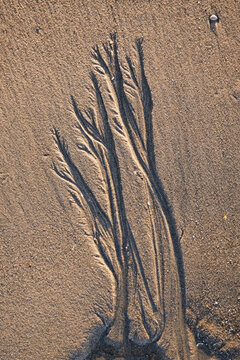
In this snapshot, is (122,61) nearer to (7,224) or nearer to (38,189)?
(38,189)

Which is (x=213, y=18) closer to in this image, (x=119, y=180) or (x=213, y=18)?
(x=213, y=18)

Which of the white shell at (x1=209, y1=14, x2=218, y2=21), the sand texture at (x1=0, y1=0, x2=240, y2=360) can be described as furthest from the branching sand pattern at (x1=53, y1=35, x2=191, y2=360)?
the white shell at (x1=209, y1=14, x2=218, y2=21)

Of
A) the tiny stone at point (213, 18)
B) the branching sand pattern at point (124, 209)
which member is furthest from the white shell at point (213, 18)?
the branching sand pattern at point (124, 209)

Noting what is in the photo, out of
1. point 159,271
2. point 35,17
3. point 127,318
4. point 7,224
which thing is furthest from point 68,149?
point 127,318

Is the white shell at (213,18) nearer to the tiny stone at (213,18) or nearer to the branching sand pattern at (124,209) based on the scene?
the tiny stone at (213,18)

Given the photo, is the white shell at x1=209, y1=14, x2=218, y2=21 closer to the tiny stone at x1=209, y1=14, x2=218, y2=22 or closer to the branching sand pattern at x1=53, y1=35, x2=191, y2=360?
the tiny stone at x1=209, y1=14, x2=218, y2=22

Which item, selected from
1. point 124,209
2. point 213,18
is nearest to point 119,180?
point 124,209
